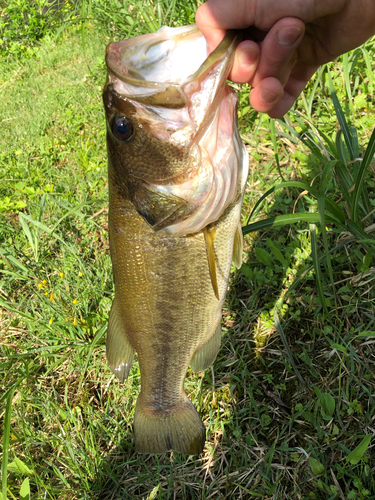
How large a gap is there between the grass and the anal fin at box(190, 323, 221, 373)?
528 millimetres

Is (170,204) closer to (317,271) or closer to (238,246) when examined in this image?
(238,246)

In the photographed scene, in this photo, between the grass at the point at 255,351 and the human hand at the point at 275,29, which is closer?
the human hand at the point at 275,29

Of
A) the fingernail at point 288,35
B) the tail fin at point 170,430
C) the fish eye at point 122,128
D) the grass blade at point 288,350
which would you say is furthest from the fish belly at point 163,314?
the fingernail at point 288,35

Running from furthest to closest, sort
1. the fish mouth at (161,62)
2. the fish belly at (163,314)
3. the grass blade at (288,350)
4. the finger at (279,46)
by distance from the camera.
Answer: the grass blade at (288,350), the fish belly at (163,314), the finger at (279,46), the fish mouth at (161,62)

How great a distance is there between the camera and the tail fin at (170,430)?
74.7 inches

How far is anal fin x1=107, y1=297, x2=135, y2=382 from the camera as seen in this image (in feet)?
6.28

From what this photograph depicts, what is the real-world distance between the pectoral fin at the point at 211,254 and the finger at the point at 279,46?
0.71 m

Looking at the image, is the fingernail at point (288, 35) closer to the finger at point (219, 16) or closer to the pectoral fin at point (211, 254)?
the finger at point (219, 16)

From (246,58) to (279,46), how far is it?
0.44 ft

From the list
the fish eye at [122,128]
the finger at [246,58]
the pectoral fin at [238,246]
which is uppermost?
the finger at [246,58]

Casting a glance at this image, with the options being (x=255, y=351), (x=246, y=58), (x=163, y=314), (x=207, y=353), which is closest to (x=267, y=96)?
(x=246, y=58)

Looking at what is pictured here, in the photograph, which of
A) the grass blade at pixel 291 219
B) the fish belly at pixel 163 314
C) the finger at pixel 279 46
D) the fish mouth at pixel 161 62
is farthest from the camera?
the grass blade at pixel 291 219

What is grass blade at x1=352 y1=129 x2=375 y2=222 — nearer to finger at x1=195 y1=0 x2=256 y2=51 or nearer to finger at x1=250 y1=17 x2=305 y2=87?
finger at x1=250 y1=17 x2=305 y2=87

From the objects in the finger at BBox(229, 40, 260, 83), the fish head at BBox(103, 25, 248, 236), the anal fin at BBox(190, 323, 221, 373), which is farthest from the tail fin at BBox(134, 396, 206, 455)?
the finger at BBox(229, 40, 260, 83)
